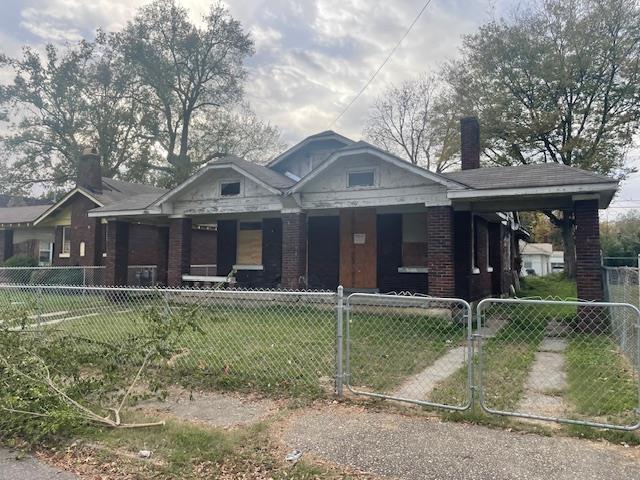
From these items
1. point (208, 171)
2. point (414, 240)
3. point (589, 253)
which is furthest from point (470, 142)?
point (208, 171)

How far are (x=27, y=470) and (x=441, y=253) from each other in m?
9.01

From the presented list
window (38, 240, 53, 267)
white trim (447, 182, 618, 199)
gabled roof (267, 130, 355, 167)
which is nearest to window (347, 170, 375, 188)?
white trim (447, 182, 618, 199)

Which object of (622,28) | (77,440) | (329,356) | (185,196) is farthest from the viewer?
(622,28)

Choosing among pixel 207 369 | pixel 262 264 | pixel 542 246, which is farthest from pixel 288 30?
pixel 542 246

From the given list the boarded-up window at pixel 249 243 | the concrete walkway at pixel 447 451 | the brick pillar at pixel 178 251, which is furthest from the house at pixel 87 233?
the concrete walkway at pixel 447 451

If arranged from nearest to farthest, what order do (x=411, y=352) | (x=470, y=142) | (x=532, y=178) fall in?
(x=411, y=352)
(x=532, y=178)
(x=470, y=142)

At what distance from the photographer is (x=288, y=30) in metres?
14.6

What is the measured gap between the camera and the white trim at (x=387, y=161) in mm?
10484

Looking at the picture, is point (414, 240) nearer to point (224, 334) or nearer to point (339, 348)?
point (224, 334)

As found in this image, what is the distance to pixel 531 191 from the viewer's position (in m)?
9.66

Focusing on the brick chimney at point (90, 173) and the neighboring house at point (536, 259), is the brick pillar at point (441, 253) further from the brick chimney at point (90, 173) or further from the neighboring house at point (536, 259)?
the neighboring house at point (536, 259)

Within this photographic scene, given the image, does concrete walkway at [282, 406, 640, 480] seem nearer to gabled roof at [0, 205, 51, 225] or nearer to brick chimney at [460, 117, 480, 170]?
brick chimney at [460, 117, 480, 170]

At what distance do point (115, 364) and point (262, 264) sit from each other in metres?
9.60

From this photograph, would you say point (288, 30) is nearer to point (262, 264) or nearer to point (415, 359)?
point (262, 264)
